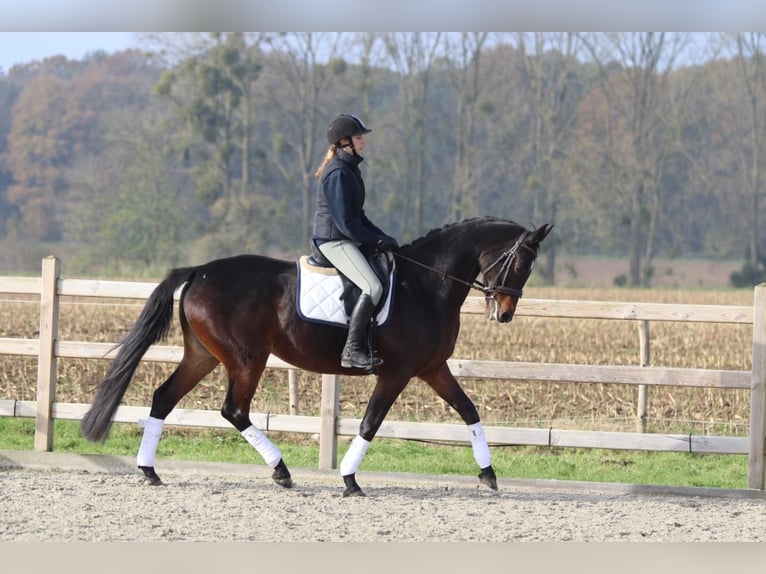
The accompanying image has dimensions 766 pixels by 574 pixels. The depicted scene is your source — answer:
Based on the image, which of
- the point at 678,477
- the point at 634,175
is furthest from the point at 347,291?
the point at 634,175

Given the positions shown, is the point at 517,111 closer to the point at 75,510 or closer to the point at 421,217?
the point at 421,217

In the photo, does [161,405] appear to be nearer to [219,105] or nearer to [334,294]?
[334,294]

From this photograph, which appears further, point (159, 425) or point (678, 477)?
point (678, 477)

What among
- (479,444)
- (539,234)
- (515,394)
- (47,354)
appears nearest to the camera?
(539,234)

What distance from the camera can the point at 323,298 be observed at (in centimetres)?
690

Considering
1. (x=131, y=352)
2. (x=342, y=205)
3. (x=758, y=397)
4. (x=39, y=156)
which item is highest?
(x=39, y=156)

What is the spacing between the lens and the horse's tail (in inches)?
280

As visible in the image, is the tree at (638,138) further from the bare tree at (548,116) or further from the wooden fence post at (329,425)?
the wooden fence post at (329,425)

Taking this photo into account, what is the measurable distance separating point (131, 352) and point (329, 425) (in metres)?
1.62

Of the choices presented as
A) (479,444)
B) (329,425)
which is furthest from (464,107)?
(479,444)

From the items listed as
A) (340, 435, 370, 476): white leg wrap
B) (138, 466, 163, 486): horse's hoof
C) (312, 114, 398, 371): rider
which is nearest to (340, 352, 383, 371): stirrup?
(312, 114, 398, 371): rider

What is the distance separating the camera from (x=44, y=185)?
60000 millimetres

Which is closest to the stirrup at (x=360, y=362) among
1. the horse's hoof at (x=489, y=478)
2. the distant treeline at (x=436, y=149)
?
the horse's hoof at (x=489, y=478)

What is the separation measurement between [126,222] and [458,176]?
17066mm
